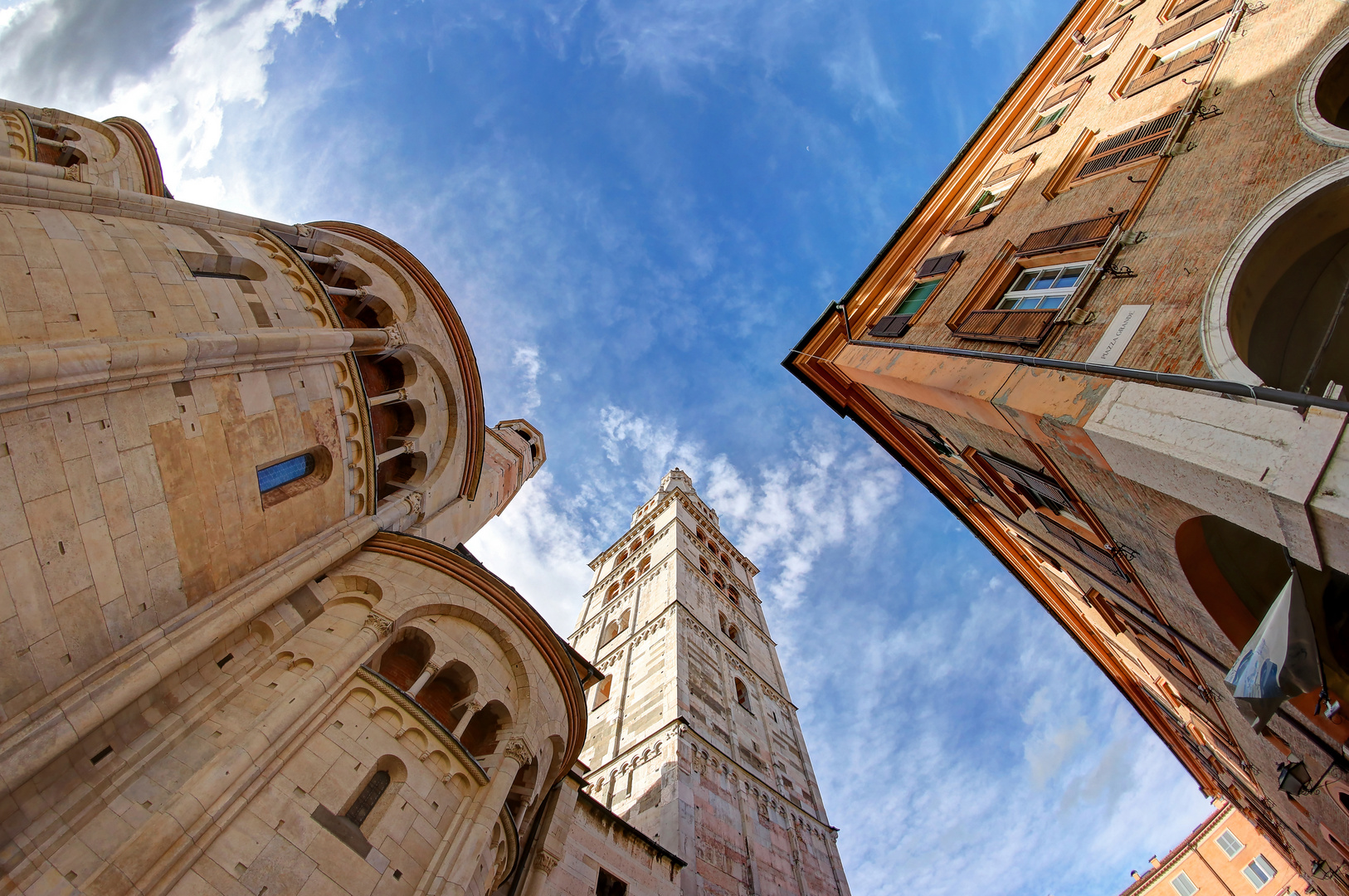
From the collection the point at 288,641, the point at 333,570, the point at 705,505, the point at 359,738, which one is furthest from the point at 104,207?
the point at 705,505

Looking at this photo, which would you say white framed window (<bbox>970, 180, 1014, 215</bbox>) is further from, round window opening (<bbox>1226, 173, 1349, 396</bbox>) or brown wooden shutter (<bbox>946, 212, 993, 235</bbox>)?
round window opening (<bbox>1226, 173, 1349, 396</bbox>)

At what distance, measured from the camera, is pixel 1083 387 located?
665 centimetres

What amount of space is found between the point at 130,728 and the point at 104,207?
7.82m

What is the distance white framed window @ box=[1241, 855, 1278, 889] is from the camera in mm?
30250

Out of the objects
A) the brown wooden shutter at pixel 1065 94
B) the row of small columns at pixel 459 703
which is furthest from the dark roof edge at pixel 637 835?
the brown wooden shutter at pixel 1065 94

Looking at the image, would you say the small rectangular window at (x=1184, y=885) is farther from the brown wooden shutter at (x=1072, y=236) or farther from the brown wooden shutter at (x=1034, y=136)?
the brown wooden shutter at (x=1072, y=236)

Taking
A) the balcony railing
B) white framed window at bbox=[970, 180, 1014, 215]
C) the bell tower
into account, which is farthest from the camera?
the bell tower

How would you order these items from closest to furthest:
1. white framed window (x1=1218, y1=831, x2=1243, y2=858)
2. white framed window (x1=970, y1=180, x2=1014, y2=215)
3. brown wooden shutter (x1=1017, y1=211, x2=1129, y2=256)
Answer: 1. brown wooden shutter (x1=1017, y1=211, x2=1129, y2=256)
2. white framed window (x1=970, y1=180, x2=1014, y2=215)
3. white framed window (x1=1218, y1=831, x2=1243, y2=858)

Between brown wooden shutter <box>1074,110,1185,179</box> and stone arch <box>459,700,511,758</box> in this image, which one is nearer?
brown wooden shutter <box>1074,110,1185,179</box>

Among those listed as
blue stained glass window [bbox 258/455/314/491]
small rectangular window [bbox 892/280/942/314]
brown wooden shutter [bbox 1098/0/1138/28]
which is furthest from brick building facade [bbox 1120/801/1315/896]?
blue stained glass window [bbox 258/455/314/491]

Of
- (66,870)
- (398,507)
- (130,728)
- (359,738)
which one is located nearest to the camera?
(66,870)

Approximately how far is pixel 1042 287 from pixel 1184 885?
43535 millimetres

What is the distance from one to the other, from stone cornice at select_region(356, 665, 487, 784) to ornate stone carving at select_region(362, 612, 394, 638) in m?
0.55

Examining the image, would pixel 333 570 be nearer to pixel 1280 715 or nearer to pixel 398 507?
pixel 398 507
